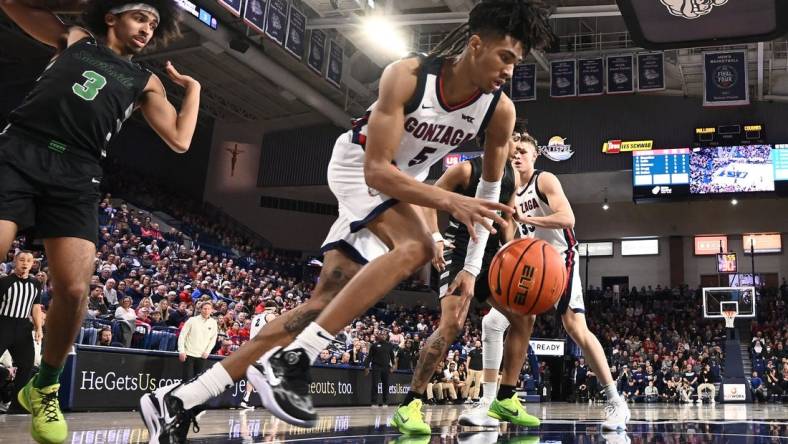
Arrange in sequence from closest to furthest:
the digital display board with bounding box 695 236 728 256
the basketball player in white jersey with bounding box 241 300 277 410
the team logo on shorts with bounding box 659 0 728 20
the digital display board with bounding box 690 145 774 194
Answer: the team logo on shorts with bounding box 659 0 728 20
the basketball player in white jersey with bounding box 241 300 277 410
the digital display board with bounding box 690 145 774 194
the digital display board with bounding box 695 236 728 256

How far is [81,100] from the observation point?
9.35 feet

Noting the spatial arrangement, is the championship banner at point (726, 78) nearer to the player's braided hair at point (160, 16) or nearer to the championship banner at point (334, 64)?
the championship banner at point (334, 64)

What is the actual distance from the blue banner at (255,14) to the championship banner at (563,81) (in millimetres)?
7773

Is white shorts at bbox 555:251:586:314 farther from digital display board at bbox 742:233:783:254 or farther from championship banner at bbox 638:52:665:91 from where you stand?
digital display board at bbox 742:233:783:254

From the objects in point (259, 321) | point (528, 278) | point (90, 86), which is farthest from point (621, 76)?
point (90, 86)

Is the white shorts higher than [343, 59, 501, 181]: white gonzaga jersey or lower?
lower

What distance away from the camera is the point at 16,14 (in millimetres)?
3023

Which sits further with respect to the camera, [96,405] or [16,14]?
[96,405]

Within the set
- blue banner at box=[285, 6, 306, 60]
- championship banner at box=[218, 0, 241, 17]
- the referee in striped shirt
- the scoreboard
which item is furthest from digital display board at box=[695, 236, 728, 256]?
the referee in striped shirt

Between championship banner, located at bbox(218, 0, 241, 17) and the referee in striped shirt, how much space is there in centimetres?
883

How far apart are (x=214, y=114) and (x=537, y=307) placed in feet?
80.6

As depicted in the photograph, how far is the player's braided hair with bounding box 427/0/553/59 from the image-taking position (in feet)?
9.26

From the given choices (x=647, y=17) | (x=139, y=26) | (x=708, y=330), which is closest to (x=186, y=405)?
(x=139, y=26)

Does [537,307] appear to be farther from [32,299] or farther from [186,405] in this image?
[32,299]
